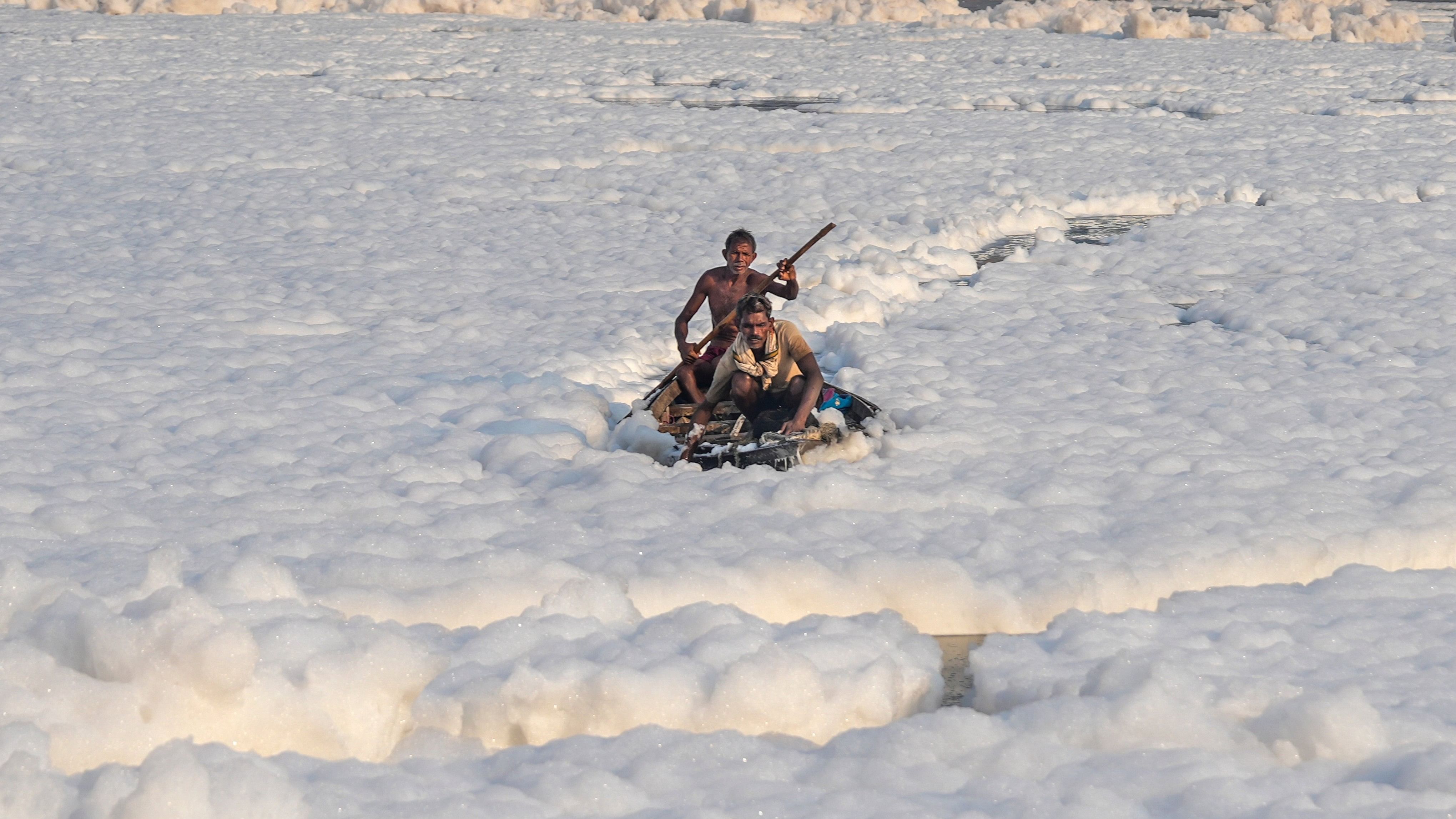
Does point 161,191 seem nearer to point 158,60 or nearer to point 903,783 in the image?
point 903,783

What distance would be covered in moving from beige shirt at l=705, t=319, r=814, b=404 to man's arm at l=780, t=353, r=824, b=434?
5cm

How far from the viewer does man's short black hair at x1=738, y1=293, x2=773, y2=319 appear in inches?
226

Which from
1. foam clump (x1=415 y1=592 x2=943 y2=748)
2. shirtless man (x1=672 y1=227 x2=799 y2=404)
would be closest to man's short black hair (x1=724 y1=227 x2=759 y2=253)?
shirtless man (x1=672 y1=227 x2=799 y2=404)

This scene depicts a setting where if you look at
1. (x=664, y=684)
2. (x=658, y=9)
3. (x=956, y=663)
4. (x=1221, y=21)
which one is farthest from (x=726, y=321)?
(x=658, y=9)

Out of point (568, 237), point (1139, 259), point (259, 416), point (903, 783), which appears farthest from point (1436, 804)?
point (568, 237)

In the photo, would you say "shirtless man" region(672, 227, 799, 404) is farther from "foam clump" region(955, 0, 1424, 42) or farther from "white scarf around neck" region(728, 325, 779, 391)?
"foam clump" region(955, 0, 1424, 42)

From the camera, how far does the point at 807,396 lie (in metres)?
5.75

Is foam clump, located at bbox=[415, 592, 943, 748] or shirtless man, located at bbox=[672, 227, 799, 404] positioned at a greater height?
shirtless man, located at bbox=[672, 227, 799, 404]

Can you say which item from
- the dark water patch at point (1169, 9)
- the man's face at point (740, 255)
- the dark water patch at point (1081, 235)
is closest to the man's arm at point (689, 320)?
the man's face at point (740, 255)

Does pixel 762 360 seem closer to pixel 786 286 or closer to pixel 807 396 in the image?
pixel 807 396

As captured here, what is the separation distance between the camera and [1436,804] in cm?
328

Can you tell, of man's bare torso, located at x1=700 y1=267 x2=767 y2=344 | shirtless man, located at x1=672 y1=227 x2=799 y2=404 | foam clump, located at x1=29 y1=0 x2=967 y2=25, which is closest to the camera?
shirtless man, located at x1=672 y1=227 x2=799 y2=404

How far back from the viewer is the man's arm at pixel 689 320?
6.21 m

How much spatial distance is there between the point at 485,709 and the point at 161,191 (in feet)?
30.4
